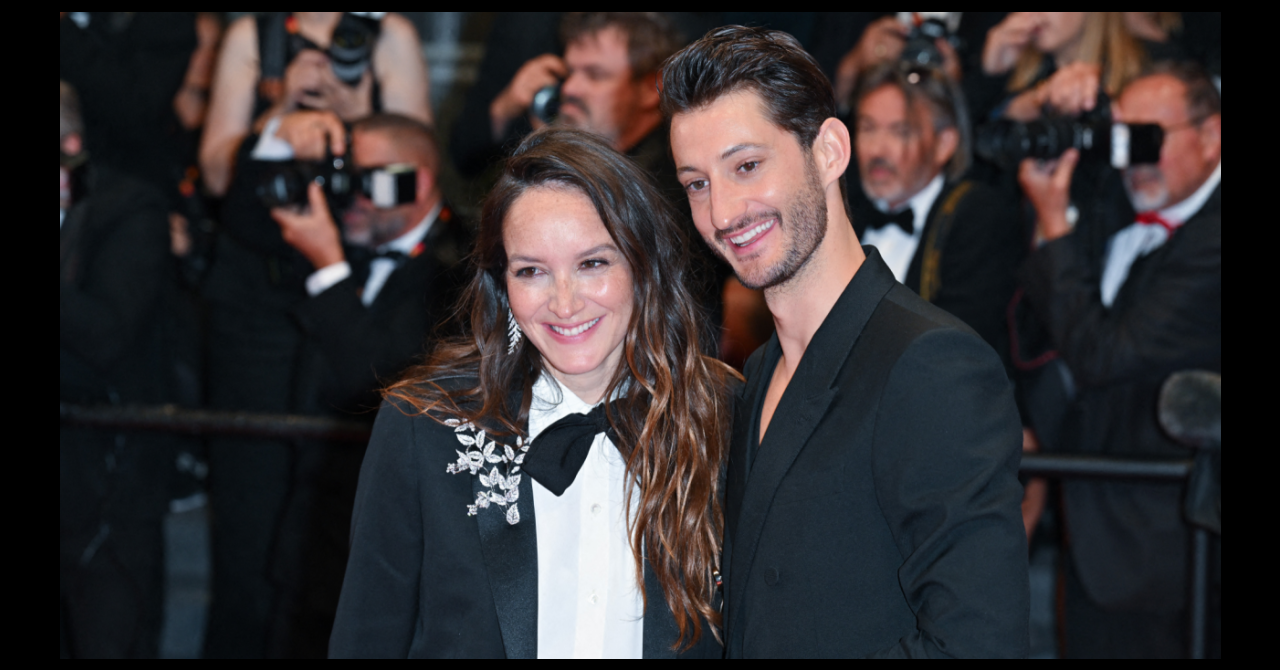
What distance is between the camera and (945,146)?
12.0ft

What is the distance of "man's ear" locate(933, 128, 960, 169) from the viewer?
12.0 ft

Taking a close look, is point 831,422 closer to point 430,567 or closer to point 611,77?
point 430,567

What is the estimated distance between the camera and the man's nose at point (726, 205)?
1.77 m

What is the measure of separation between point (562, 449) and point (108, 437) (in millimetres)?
2596

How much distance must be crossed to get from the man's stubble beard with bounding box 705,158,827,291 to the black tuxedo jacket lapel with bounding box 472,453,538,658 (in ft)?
1.91

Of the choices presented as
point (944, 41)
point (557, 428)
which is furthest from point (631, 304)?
point (944, 41)

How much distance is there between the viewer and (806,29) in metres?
4.16

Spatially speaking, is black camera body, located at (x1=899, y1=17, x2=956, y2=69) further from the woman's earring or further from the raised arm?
the woman's earring

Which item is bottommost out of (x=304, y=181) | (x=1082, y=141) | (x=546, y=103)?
(x=304, y=181)

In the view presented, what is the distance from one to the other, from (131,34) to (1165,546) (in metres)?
4.54

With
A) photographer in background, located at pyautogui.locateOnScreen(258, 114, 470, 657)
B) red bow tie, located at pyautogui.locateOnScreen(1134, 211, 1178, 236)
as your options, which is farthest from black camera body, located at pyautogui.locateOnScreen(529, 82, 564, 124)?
red bow tie, located at pyautogui.locateOnScreen(1134, 211, 1178, 236)

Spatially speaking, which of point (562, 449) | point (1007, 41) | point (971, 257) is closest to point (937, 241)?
point (971, 257)
